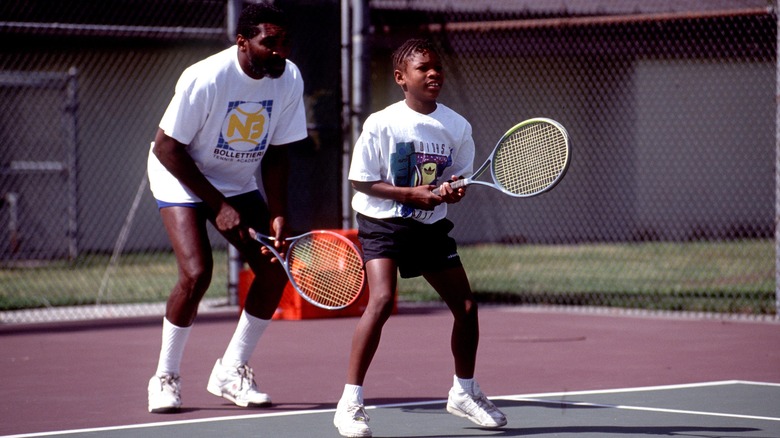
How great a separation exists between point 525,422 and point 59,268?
9.77 meters

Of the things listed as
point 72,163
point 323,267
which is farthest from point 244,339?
point 72,163

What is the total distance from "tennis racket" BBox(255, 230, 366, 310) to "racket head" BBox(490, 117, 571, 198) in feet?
2.47

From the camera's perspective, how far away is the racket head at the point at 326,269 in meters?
5.83

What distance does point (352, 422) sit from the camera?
5.38m

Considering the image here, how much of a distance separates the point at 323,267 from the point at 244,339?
2.53 ft

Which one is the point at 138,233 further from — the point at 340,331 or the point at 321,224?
the point at 340,331

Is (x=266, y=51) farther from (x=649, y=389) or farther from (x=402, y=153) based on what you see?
(x=649, y=389)

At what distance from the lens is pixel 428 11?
54.7 ft

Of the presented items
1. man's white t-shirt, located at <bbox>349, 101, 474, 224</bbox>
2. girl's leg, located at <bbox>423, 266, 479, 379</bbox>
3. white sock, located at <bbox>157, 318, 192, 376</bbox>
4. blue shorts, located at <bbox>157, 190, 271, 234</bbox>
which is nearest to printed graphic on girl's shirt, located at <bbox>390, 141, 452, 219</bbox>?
man's white t-shirt, located at <bbox>349, 101, 474, 224</bbox>

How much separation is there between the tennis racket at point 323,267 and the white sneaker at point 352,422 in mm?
506

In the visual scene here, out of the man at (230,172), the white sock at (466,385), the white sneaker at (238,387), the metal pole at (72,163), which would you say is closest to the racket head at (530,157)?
the white sock at (466,385)

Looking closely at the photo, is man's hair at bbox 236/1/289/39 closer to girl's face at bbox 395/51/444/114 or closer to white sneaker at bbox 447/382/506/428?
girl's face at bbox 395/51/444/114

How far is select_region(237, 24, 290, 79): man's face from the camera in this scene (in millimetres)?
6047

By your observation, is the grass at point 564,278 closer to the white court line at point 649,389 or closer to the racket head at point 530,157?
the white court line at point 649,389
